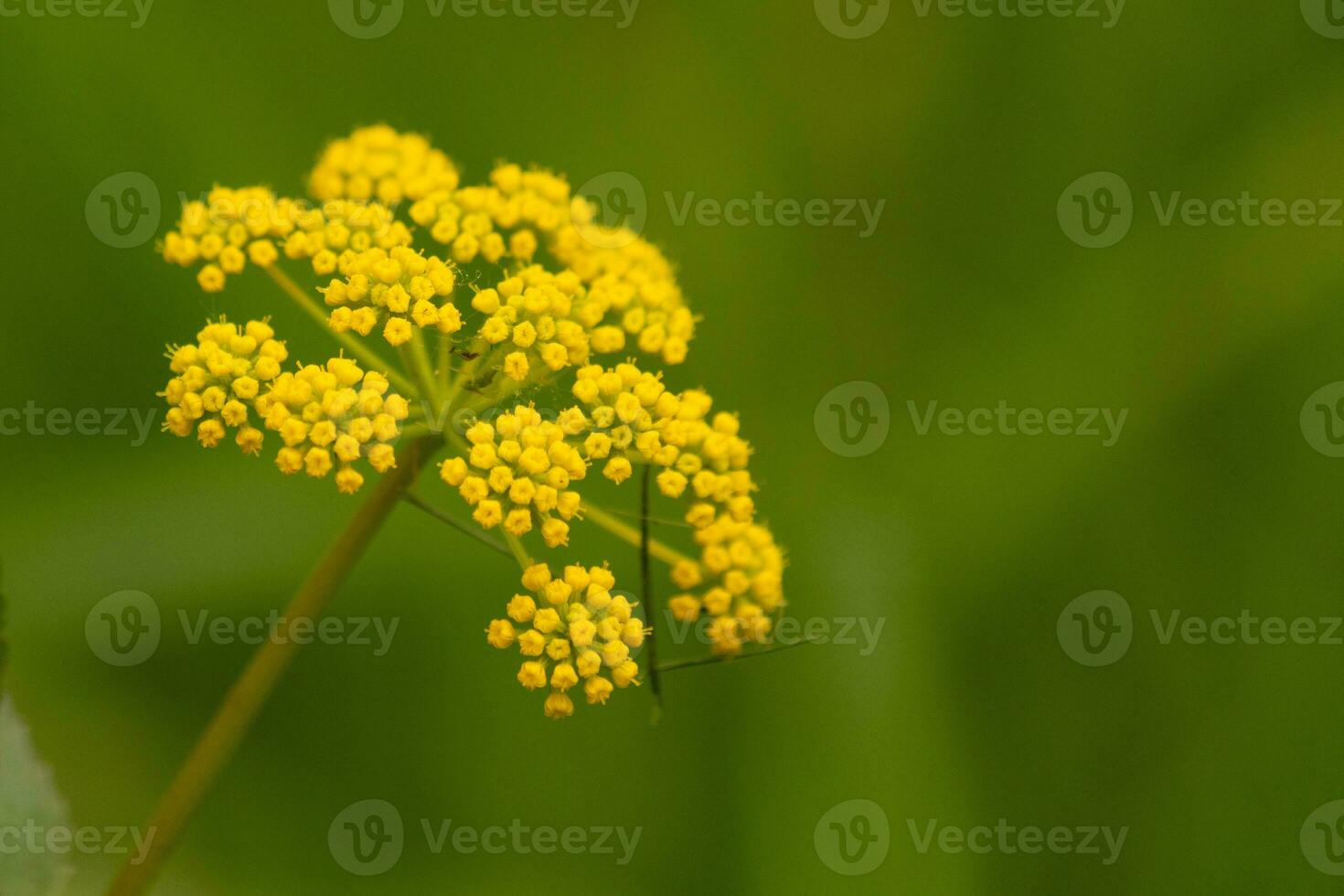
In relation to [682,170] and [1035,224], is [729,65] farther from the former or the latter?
[1035,224]

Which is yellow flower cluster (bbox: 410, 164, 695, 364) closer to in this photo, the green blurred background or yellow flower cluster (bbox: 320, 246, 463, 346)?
yellow flower cluster (bbox: 320, 246, 463, 346)

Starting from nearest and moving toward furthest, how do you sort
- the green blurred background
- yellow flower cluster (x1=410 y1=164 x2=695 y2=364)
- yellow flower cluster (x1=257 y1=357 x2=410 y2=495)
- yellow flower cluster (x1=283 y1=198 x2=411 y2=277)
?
yellow flower cluster (x1=257 y1=357 x2=410 y2=495) < yellow flower cluster (x1=283 y1=198 x2=411 y2=277) < yellow flower cluster (x1=410 y1=164 x2=695 y2=364) < the green blurred background

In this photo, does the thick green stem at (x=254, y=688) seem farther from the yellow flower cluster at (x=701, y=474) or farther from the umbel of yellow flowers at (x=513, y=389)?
the yellow flower cluster at (x=701, y=474)

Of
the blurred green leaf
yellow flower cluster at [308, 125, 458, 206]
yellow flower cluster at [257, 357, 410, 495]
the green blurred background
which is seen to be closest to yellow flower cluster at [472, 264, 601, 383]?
yellow flower cluster at [257, 357, 410, 495]

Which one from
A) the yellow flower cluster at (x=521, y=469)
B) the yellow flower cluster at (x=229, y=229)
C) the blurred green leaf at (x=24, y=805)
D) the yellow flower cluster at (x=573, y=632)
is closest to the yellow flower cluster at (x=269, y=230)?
the yellow flower cluster at (x=229, y=229)

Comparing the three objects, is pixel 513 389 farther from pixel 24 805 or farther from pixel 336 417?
pixel 24 805

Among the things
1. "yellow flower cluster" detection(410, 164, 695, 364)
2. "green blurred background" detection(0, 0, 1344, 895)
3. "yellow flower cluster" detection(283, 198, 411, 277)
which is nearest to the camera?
"yellow flower cluster" detection(283, 198, 411, 277)

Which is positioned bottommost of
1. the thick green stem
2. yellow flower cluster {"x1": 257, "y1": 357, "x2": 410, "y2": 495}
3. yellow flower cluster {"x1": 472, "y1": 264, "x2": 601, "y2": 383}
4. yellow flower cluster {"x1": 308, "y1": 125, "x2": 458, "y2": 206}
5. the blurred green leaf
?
the blurred green leaf
